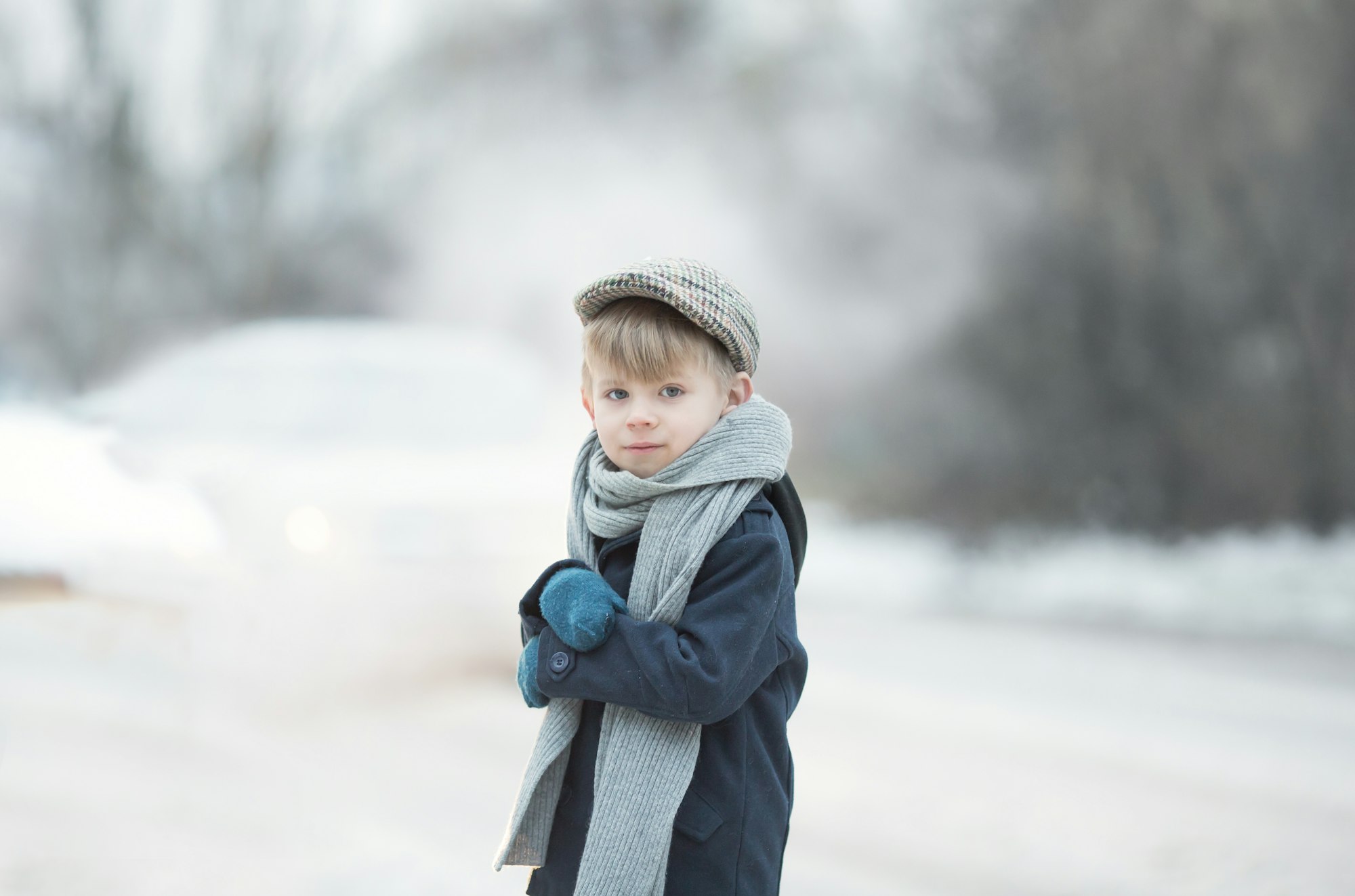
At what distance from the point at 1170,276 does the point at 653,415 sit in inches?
180

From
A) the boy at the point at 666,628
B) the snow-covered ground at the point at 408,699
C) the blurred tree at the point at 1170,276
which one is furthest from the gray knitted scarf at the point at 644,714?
the blurred tree at the point at 1170,276

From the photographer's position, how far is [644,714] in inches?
45.4

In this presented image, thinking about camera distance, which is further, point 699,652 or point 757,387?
point 757,387

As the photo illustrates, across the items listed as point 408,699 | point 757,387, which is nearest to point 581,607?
point 408,699

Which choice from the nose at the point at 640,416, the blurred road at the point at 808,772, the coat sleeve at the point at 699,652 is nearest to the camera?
the coat sleeve at the point at 699,652

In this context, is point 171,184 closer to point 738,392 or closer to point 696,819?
point 738,392

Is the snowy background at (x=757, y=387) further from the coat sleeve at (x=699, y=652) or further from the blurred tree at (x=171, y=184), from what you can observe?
the coat sleeve at (x=699, y=652)

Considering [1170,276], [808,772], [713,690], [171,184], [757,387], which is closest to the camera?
[713,690]

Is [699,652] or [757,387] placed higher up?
[757,387]

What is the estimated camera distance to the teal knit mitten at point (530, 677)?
118 cm

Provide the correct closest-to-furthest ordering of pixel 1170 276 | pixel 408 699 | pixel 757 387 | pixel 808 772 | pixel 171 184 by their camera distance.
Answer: pixel 808 772 < pixel 408 699 < pixel 1170 276 < pixel 757 387 < pixel 171 184

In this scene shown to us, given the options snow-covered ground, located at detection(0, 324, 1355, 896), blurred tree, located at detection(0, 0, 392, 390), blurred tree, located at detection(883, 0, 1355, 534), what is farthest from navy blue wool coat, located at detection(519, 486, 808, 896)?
blurred tree, located at detection(0, 0, 392, 390)

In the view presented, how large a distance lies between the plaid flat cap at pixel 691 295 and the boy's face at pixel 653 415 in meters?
0.05

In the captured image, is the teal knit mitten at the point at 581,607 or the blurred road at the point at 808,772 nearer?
the teal knit mitten at the point at 581,607
